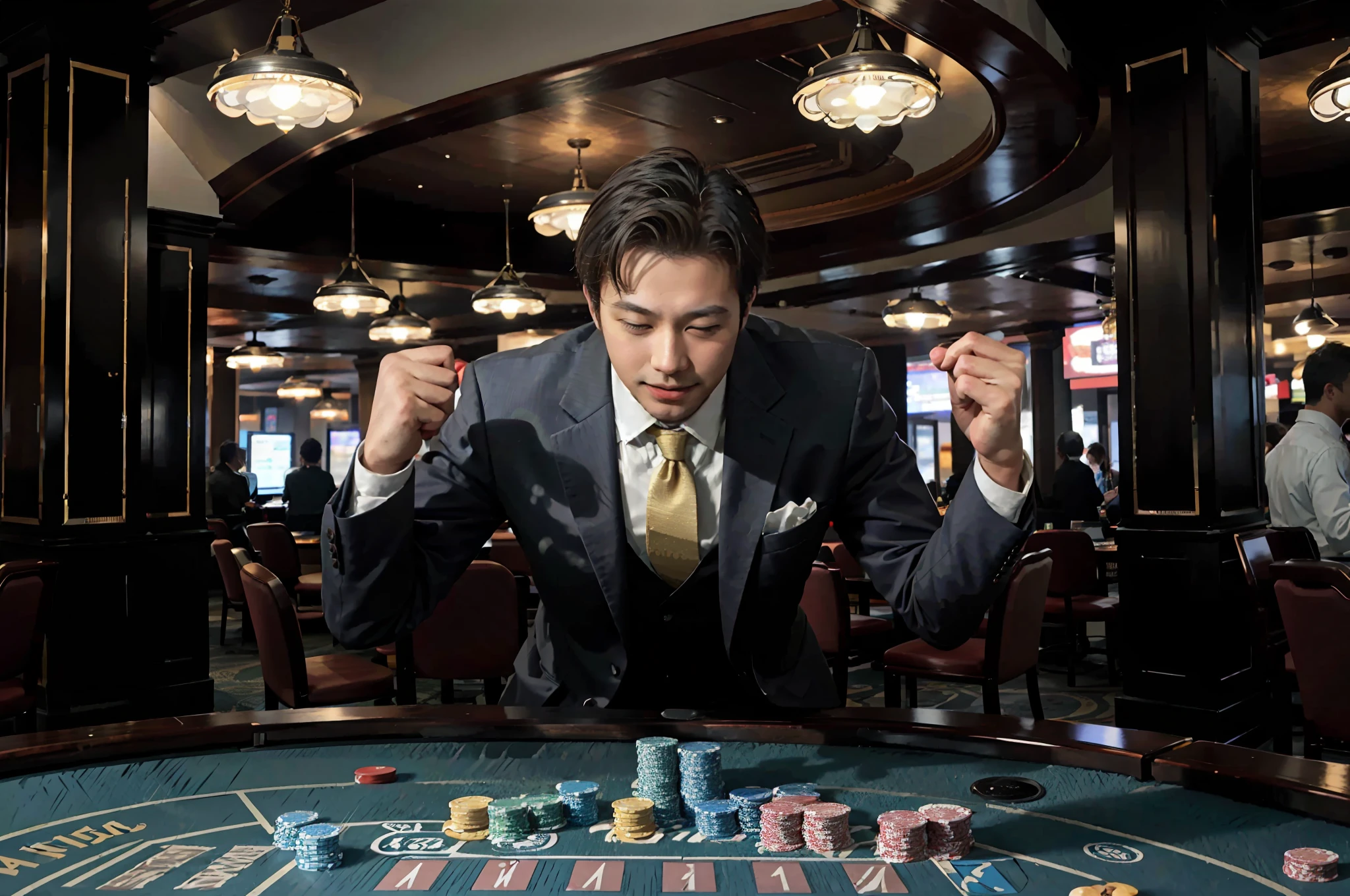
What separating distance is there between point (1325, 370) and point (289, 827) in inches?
168

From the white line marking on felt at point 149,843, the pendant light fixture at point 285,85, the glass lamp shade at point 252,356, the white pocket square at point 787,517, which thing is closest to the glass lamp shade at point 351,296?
the pendant light fixture at point 285,85

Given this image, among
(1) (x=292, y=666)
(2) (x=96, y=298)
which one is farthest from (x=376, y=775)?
(2) (x=96, y=298)

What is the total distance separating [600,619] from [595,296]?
20.4 inches

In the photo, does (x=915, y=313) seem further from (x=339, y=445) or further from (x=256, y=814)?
(x=339, y=445)

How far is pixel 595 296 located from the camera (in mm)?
1491

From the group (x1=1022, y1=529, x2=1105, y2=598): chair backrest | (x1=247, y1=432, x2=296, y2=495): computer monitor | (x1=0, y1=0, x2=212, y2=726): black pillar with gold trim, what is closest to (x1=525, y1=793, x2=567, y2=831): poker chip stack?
(x1=0, y1=0, x2=212, y2=726): black pillar with gold trim

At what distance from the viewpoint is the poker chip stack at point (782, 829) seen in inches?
41.4

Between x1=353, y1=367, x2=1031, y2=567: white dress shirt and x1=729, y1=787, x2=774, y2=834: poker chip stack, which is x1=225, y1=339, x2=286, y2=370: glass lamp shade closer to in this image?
x1=353, y1=367, x2=1031, y2=567: white dress shirt

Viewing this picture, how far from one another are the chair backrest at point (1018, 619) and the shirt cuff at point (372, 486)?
8.39ft

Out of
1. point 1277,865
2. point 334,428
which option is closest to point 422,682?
point 1277,865

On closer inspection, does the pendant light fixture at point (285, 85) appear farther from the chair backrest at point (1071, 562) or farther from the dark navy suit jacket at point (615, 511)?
the chair backrest at point (1071, 562)

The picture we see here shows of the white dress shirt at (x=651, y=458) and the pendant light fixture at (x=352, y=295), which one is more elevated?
the pendant light fixture at (x=352, y=295)

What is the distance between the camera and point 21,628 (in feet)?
10.2

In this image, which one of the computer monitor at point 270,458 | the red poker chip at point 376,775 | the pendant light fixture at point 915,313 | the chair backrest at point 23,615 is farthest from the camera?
the computer monitor at point 270,458
